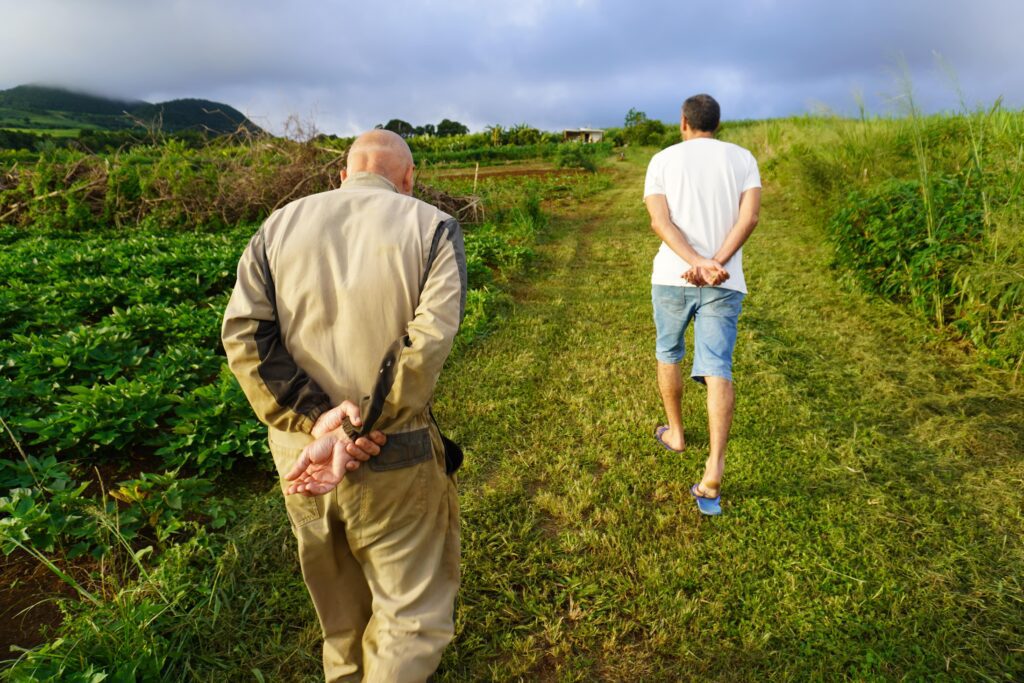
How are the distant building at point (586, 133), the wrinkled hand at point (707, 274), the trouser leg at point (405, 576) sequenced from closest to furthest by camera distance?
the trouser leg at point (405, 576), the wrinkled hand at point (707, 274), the distant building at point (586, 133)

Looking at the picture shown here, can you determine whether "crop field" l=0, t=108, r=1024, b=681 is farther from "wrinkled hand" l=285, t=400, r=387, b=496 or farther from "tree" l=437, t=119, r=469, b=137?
"tree" l=437, t=119, r=469, b=137

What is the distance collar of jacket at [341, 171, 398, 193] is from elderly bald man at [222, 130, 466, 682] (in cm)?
5

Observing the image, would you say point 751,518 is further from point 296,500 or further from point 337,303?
point 337,303

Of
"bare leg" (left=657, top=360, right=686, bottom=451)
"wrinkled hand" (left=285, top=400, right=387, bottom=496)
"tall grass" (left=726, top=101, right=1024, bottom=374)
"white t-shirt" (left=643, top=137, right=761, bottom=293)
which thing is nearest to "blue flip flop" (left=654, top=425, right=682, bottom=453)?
"bare leg" (left=657, top=360, right=686, bottom=451)

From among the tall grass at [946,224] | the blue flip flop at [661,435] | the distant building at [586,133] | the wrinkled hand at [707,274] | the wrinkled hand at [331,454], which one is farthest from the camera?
the distant building at [586,133]

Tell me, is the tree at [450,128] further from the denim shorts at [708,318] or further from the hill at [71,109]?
the hill at [71,109]

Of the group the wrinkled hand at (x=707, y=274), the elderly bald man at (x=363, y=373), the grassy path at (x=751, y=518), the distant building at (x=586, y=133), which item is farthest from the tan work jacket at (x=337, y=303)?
→ the distant building at (x=586, y=133)

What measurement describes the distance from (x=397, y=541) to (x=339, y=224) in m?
1.00

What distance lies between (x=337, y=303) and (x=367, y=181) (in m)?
0.44

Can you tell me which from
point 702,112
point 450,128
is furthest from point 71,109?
point 702,112

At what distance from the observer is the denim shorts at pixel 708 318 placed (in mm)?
2799

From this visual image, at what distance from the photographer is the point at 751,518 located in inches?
114

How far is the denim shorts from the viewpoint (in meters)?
2.80

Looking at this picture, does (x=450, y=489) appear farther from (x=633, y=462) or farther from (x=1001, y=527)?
(x=1001, y=527)
